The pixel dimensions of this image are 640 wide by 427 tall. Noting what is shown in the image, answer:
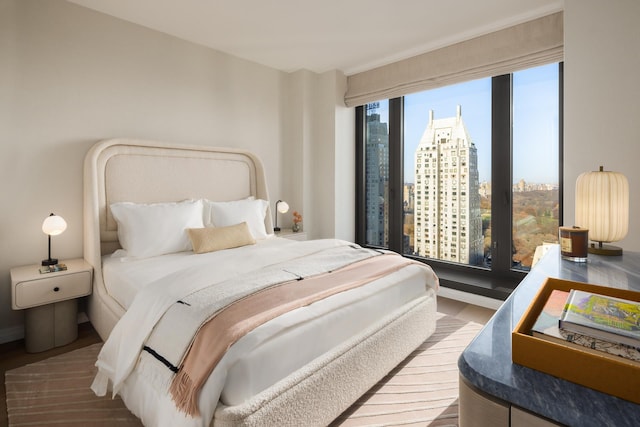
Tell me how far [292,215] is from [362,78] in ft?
6.12

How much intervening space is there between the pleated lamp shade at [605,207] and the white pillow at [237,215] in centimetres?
247

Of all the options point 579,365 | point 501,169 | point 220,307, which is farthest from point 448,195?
point 579,365

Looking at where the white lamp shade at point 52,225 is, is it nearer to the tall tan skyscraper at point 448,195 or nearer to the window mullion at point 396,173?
the window mullion at point 396,173

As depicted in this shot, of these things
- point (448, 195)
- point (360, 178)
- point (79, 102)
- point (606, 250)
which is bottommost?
point (606, 250)

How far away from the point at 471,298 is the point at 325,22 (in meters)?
2.90

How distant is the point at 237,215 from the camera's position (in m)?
3.12

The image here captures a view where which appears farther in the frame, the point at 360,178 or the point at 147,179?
the point at 360,178

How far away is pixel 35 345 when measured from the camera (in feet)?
7.61

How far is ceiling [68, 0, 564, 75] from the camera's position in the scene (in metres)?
2.65

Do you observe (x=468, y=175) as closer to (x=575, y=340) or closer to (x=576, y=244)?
(x=576, y=244)

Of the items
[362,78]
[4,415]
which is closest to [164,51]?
[362,78]

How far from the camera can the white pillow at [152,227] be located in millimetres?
2562

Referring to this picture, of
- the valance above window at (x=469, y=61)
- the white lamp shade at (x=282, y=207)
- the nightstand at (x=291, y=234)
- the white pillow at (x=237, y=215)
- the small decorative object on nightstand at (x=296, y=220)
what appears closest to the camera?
the valance above window at (x=469, y=61)

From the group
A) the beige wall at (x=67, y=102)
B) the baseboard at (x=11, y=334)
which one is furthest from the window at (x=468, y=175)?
the baseboard at (x=11, y=334)
